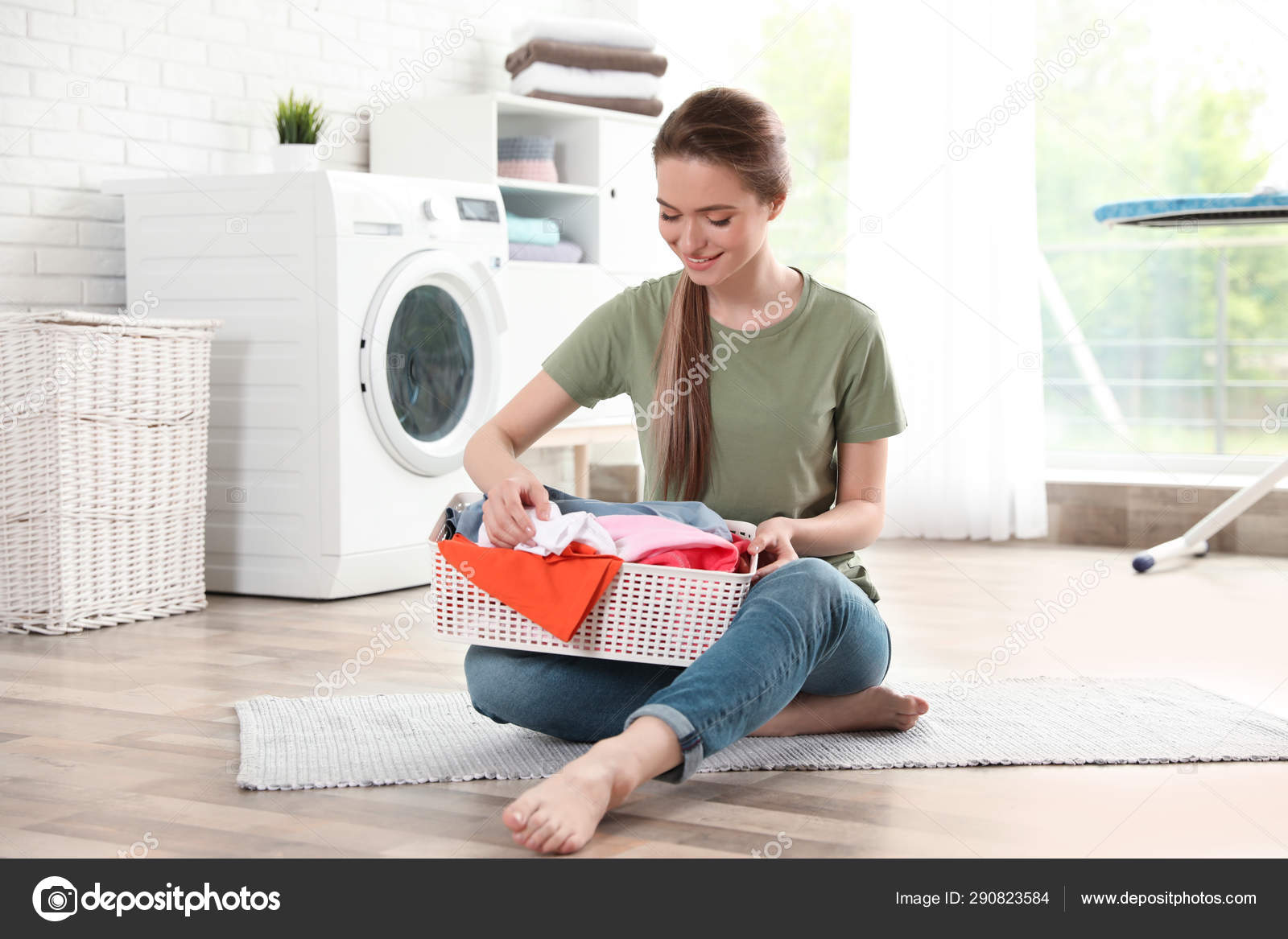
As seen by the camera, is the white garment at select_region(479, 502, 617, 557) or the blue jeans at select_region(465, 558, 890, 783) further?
the white garment at select_region(479, 502, 617, 557)

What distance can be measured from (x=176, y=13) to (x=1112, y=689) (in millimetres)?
2552

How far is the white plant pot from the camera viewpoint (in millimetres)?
3242

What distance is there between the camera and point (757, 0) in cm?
478

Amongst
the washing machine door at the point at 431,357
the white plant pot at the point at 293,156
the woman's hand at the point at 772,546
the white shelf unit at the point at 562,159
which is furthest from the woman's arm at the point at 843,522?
the white shelf unit at the point at 562,159

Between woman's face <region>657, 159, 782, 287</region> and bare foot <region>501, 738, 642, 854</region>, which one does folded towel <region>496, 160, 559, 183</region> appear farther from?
bare foot <region>501, 738, 642, 854</region>

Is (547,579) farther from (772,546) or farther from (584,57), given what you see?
(584,57)

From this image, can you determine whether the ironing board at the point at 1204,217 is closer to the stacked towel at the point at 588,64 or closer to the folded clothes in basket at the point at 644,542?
the stacked towel at the point at 588,64

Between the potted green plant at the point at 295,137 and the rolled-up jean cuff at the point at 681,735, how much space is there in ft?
7.35

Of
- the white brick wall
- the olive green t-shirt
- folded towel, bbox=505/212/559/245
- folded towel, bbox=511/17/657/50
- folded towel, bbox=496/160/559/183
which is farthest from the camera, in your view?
folded towel, bbox=511/17/657/50

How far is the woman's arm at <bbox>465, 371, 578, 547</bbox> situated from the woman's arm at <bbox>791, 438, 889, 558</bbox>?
12.6 inches

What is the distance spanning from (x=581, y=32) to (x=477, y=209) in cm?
91

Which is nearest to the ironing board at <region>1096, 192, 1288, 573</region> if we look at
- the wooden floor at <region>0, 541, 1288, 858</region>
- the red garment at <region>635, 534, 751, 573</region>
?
the wooden floor at <region>0, 541, 1288, 858</region>

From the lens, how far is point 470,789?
5.15 feet
